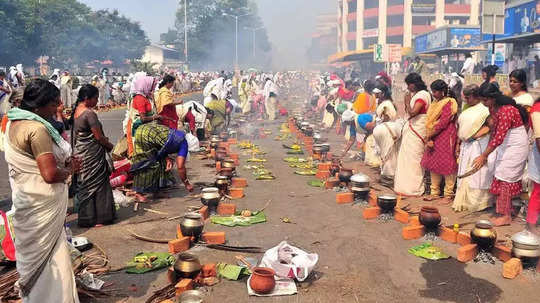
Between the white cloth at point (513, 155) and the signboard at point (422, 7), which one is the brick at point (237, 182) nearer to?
the white cloth at point (513, 155)

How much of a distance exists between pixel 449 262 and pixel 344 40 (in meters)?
84.0

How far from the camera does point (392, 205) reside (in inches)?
287

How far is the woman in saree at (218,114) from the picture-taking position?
631 inches

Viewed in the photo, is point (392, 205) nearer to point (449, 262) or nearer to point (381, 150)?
point (449, 262)

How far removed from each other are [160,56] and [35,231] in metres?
80.3

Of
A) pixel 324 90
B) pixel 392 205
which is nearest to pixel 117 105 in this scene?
pixel 324 90

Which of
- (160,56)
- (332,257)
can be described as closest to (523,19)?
(332,257)

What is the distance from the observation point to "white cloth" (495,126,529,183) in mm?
6516

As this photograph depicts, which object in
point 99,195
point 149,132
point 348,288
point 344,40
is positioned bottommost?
point 348,288

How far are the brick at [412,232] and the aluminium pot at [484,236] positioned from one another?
0.85 m

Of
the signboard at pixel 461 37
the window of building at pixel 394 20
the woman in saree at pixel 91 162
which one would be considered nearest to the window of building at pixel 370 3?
the window of building at pixel 394 20

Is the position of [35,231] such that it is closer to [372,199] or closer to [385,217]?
[385,217]

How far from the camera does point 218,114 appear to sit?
53.1 ft

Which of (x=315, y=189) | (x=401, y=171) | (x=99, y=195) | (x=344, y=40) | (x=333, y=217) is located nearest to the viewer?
(x=99, y=195)
